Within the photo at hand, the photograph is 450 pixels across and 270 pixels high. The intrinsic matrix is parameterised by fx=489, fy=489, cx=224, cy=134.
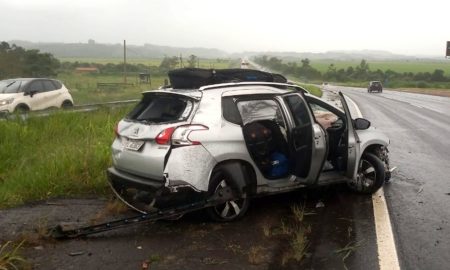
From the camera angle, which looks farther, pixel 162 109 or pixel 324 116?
pixel 324 116

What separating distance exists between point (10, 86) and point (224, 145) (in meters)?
14.2

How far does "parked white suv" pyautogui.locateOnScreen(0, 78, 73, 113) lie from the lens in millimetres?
16484

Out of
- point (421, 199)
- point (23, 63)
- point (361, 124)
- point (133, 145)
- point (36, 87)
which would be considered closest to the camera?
point (133, 145)

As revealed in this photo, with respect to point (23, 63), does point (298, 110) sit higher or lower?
higher

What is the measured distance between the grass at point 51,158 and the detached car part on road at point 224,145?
146cm

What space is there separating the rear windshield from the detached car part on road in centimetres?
1

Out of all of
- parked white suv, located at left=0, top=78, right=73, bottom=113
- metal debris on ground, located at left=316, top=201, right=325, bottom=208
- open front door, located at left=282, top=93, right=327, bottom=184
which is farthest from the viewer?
parked white suv, located at left=0, top=78, right=73, bottom=113

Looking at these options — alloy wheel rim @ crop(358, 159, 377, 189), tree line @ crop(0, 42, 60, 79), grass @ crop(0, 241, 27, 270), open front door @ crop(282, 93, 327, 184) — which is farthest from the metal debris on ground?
tree line @ crop(0, 42, 60, 79)

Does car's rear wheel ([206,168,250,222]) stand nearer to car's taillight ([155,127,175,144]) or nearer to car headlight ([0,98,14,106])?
car's taillight ([155,127,175,144])

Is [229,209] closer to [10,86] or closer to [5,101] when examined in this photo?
[5,101]

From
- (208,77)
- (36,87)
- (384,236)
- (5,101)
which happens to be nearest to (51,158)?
(208,77)

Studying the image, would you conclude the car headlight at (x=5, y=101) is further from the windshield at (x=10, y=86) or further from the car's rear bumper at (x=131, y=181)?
the car's rear bumper at (x=131, y=181)

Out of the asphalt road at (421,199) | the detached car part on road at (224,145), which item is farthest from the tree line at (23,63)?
the detached car part on road at (224,145)

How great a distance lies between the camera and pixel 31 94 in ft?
56.9
